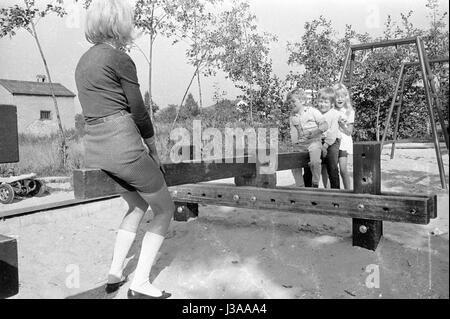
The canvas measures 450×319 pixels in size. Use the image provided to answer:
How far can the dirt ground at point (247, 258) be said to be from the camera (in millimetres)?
2330

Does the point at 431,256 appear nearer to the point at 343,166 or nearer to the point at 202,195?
the point at 202,195

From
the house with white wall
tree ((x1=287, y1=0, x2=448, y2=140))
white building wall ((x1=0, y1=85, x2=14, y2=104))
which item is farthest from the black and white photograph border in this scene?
white building wall ((x1=0, y1=85, x2=14, y2=104))

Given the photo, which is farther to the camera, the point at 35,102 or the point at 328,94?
the point at 35,102

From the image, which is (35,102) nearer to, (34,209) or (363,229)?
(34,209)

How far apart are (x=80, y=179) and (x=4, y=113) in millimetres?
572

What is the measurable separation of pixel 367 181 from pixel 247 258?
0.86m

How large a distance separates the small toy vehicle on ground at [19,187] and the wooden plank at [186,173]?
3.42 m

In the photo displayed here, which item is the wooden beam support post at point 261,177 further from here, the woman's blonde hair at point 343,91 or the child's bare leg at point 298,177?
→ the woman's blonde hair at point 343,91

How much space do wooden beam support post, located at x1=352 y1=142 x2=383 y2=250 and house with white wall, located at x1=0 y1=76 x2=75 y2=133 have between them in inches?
1205

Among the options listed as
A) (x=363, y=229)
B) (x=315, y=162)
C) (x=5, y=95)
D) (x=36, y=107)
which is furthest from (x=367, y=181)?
(x=36, y=107)

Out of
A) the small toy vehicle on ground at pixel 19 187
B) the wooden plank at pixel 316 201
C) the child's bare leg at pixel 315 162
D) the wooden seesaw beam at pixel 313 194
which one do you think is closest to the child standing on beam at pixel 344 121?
the child's bare leg at pixel 315 162

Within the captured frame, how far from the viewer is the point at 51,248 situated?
10.9ft

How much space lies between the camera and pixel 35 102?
3531 centimetres

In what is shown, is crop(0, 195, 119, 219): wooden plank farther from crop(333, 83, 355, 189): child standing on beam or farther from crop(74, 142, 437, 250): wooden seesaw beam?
crop(333, 83, 355, 189): child standing on beam
